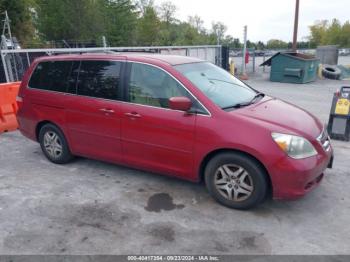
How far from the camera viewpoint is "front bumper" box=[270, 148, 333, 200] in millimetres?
3453

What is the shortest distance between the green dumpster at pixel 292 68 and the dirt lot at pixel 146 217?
12.4 m

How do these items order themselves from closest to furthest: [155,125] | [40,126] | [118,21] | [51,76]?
1. [155,125]
2. [51,76]
3. [40,126]
4. [118,21]

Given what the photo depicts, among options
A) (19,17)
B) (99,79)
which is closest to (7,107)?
(99,79)

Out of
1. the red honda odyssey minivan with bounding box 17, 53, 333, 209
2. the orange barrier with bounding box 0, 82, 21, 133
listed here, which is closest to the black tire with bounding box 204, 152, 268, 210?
the red honda odyssey minivan with bounding box 17, 53, 333, 209

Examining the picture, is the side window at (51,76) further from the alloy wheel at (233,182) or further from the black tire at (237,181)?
the alloy wheel at (233,182)

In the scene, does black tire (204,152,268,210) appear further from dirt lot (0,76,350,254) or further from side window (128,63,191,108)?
side window (128,63,191,108)

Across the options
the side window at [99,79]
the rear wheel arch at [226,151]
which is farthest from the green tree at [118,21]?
the rear wheel arch at [226,151]

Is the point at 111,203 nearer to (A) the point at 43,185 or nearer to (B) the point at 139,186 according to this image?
(B) the point at 139,186

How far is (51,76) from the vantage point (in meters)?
5.11

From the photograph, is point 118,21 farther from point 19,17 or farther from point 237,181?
point 237,181

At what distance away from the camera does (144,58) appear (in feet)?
14.2

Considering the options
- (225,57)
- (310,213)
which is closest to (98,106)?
(310,213)

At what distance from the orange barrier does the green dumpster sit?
13.3 meters

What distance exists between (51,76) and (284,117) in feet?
11.4
